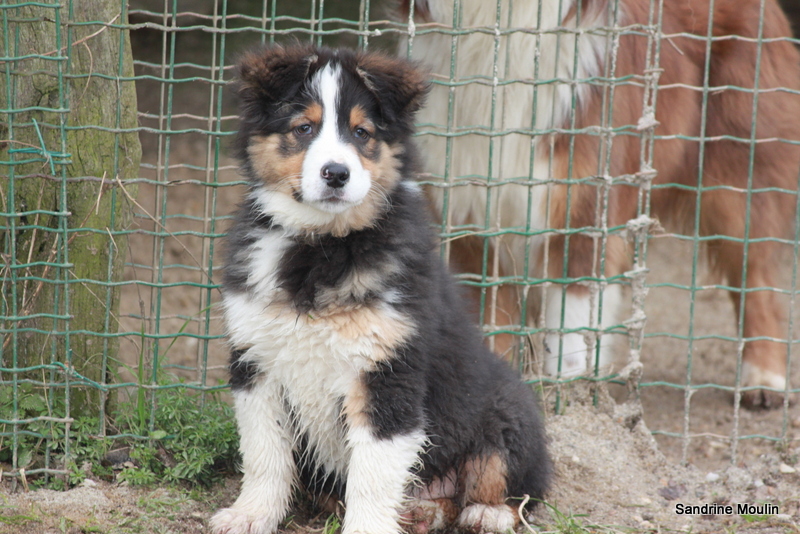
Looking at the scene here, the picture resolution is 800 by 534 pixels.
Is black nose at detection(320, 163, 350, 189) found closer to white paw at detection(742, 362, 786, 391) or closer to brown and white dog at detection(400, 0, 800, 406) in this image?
brown and white dog at detection(400, 0, 800, 406)

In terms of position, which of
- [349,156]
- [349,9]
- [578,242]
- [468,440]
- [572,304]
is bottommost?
Result: [468,440]

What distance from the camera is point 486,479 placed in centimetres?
315

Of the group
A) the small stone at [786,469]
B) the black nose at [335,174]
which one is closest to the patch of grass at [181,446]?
the black nose at [335,174]

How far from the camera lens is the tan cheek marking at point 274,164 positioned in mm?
2863

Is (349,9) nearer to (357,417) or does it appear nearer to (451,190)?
(451,190)

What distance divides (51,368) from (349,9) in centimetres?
678

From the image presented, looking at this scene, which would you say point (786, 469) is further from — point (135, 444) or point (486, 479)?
point (135, 444)

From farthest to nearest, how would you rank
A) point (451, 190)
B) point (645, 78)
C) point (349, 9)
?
point (349, 9) < point (451, 190) < point (645, 78)

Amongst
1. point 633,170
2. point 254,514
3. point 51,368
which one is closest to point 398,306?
point 254,514

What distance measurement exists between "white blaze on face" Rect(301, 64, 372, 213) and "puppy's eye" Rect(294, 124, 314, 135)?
5 cm

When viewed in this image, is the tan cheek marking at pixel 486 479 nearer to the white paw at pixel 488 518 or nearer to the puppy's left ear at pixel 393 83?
the white paw at pixel 488 518

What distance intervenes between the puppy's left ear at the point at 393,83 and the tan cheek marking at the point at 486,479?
1295 millimetres

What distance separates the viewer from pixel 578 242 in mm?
4258

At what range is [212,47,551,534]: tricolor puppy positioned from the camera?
2.80 metres
